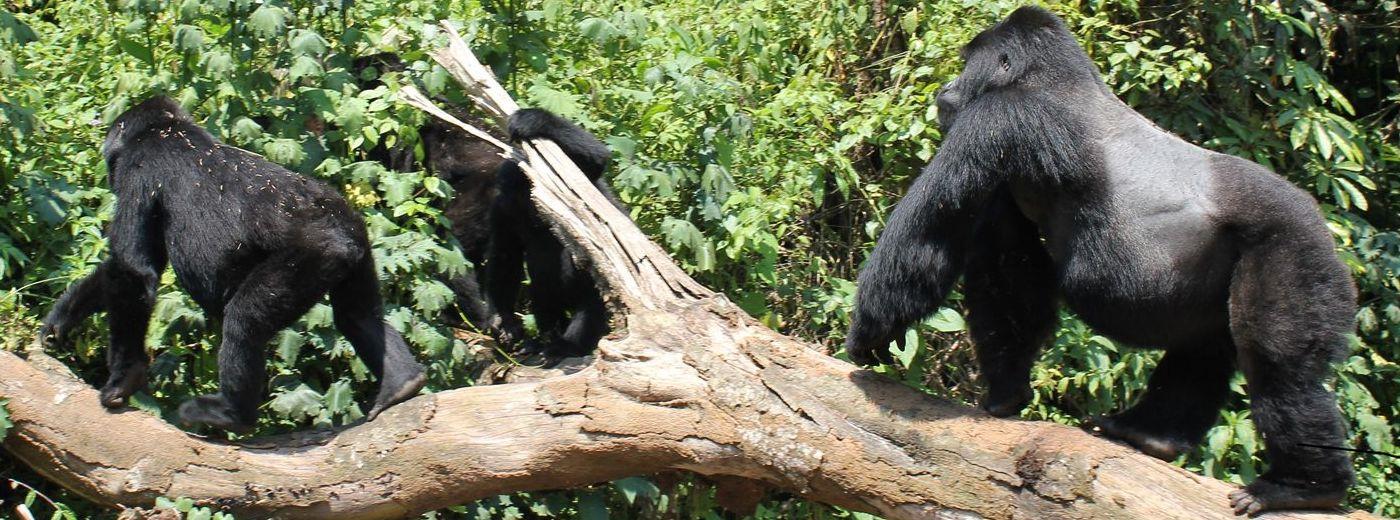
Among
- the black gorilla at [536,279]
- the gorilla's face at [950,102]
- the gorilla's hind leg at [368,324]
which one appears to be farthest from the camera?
the black gorilla at [536,279]

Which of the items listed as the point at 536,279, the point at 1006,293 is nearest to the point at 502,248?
the point at 536,279

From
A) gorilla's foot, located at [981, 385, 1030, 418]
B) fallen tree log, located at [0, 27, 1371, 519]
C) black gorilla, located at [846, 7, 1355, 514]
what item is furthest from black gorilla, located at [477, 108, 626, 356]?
gorilla's foot, located at [981, 385, 1030, 418]

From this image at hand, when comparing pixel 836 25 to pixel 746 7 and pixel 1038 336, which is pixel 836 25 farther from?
pixel 1038 336

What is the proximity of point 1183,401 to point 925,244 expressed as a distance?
103 centimetres

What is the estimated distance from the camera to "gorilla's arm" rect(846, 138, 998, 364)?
13.0 feet

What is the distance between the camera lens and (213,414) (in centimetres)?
445

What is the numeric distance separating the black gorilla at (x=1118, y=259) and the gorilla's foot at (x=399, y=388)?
1.67 m

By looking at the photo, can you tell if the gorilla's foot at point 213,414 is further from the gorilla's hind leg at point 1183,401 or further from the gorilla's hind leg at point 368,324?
the gorilla's hind leg at point 1183,401

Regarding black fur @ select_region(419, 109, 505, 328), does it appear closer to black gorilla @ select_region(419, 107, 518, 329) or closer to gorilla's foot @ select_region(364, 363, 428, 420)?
black gorilla @ select_region(419, 107, 518, 329)

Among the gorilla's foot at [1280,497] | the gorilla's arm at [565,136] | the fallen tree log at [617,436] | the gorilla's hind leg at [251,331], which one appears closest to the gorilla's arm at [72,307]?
the fallen tree log at [617,436]

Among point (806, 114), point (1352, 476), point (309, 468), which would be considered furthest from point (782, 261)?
point (1352, 476)

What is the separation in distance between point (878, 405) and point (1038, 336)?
0.69 m

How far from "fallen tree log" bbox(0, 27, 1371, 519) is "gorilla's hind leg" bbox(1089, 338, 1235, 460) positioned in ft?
0.93

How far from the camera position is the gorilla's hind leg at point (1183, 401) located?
4.00 metres
